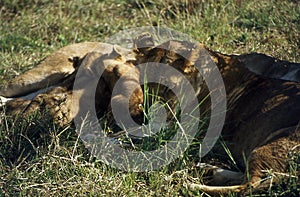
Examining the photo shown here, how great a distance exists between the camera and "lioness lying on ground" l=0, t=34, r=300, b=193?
4.46m

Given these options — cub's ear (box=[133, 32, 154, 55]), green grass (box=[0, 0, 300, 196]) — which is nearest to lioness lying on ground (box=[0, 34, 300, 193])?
cub's ear (box=[133, 32, 154, 55])

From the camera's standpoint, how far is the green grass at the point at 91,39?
4395 mm

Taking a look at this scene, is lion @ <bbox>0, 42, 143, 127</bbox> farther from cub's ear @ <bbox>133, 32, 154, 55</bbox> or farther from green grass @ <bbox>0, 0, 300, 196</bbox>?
green grass @ <bbox>0, 0, 300, 196</bbox>

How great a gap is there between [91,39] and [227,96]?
231 centimetres

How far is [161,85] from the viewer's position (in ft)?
18.0

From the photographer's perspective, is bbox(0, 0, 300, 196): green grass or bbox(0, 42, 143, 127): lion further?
bbox(0, 42, 143, 127): lion

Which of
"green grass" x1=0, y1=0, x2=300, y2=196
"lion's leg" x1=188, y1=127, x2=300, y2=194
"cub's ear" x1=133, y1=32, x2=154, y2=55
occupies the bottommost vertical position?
"green grass" x1=0, y1=0, x2=300, y2=196

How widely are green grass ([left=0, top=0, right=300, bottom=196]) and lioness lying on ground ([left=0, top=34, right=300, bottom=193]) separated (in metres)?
0.26

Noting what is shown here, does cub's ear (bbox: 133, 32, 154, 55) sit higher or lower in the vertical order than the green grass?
higher

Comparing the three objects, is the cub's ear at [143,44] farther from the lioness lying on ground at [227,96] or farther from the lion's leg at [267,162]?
the lion's leg at [267,162]

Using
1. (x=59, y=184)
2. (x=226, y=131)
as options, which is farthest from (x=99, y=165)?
(x=226, y=131)

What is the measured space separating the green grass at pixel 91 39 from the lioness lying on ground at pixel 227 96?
26cm

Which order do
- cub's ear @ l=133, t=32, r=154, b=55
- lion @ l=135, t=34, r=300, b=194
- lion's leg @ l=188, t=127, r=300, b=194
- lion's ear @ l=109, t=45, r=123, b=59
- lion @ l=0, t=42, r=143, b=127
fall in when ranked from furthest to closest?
lion's ear @ l=109, t=45, r=123, b=59 < cub's ear @ l=133, t=32, r=154, b=55 < lion @ l=0, t=42, r=143, b=127 < lion @ l=135, t=34, r=300, b=194 < lion's leg @ l=188, t=127, r=300, b=194

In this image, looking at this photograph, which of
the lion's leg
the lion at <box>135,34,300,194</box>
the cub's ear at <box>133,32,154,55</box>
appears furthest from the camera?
the cub's ear at <box>133,32,154,55</box>
